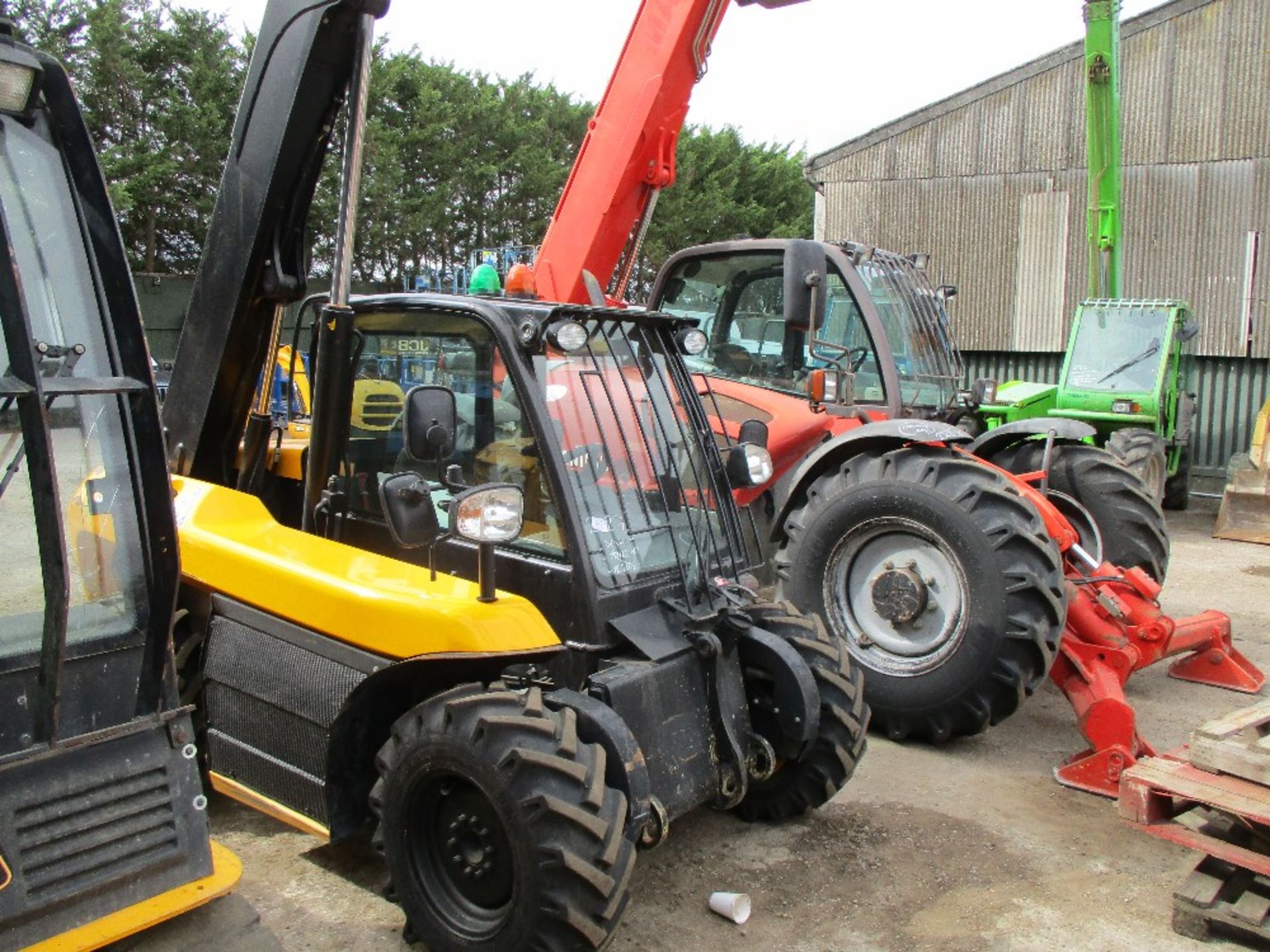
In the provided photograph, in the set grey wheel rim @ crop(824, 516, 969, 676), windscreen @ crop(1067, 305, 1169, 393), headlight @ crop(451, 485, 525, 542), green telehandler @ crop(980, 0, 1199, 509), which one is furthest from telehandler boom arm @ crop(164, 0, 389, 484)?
windscreen @ crop(1067, 305, 1169, 393)

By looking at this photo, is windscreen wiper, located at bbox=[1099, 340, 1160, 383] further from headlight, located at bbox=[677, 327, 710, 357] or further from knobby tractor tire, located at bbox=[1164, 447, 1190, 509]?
headlight, located at bbox=[677, 327, 710, 357]

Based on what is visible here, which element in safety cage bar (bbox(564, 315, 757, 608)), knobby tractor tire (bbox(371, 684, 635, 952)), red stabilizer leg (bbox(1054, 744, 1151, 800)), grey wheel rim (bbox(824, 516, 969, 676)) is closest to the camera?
knobby tractor tire (bbox(371, 684, 635, 952))

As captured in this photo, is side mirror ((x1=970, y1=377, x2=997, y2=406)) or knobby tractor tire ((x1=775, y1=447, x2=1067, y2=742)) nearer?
knobby tractor tire ((x1=775, y1=447, x2=1067, y2=742))

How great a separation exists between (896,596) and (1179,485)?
9122 millimetres

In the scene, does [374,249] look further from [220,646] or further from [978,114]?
[220,646]

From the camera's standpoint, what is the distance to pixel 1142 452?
403 inches

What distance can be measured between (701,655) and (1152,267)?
1396 centimetres

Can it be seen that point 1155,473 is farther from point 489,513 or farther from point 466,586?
point 489,513

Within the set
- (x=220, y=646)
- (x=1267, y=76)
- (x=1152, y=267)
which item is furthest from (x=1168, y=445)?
(x=220, y=646)

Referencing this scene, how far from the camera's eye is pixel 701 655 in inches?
136

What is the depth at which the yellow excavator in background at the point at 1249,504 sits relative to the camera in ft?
35.5

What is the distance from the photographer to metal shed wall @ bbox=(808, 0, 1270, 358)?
14.3 meters

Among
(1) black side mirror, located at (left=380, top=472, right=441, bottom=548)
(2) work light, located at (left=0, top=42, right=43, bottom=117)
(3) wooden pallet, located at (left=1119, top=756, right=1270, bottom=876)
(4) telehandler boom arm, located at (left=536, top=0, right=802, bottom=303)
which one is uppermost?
(4) telehandler boom arm, located at (left=536, top=0, right=802, bottom=303)

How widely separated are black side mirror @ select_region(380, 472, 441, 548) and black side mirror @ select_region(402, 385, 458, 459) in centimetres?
17
